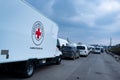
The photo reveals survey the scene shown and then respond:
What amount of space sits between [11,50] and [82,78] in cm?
461

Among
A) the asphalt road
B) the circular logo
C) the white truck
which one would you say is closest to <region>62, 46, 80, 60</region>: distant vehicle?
the asphalt road

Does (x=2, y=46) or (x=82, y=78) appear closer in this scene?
(x=2, y=46)

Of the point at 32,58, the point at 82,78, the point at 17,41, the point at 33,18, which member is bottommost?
the point at 82,78

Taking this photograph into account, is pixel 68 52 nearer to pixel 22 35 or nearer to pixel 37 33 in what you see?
pixel 37 33

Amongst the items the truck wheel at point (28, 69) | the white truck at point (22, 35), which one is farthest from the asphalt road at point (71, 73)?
the white truck at point (22, 35)

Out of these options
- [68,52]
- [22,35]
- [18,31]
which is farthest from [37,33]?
[68,52]

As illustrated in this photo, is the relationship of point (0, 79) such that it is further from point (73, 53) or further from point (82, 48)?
point (82, 48)

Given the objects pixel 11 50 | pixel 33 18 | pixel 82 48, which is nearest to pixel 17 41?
pixel 11 50

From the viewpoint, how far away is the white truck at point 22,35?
351 inches

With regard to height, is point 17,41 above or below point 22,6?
below

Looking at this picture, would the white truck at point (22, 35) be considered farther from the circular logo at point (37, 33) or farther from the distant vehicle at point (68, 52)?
the distant vehicle at point (68, 52)

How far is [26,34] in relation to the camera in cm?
1100

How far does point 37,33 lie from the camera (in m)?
12.7

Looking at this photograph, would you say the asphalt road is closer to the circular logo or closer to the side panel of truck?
the side panel of truck
